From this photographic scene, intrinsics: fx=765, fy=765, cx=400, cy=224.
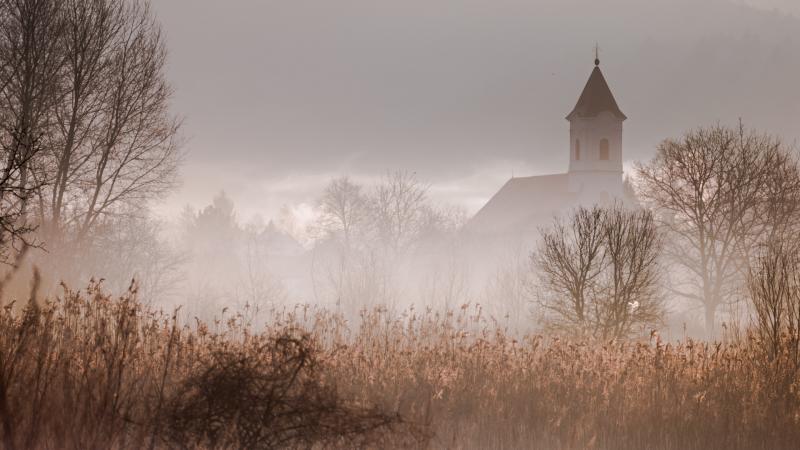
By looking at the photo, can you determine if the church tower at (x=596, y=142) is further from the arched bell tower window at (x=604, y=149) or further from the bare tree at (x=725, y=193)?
the bare tree at (x=725, y=193)

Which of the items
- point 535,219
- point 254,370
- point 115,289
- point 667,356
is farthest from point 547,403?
point 535,219

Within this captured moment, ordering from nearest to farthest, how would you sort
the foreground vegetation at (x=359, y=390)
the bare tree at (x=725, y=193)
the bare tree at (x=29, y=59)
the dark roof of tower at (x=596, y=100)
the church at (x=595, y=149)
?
1. the foreground vegetation at (x=359, y=390)
2. the bare tree at (x=29, y=59)
3. the bare tree at (x=725, y=193)
4. the church at (x=595, y=149)
5. the dark roof of tower at (x=596, y=100)

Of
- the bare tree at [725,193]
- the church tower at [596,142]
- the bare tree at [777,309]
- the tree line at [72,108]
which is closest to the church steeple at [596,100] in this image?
the church tower at [596,142]

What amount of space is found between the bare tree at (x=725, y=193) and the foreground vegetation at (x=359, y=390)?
81.7 feet

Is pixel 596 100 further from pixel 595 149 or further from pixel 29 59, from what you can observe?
pixel 29 59

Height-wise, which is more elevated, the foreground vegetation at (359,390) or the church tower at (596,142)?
the church tower at (596,142)

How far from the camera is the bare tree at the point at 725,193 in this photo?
1316 inches

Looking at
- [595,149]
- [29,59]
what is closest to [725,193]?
[595,149]

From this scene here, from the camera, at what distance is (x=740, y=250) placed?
3475cm

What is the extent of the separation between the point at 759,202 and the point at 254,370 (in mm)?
32163

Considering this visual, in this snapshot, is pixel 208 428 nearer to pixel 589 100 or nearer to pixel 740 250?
pixel 740 250

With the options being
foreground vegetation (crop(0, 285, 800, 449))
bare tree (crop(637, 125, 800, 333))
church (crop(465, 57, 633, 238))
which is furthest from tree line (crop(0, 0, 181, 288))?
church (crop(465, 57, 633, 238))

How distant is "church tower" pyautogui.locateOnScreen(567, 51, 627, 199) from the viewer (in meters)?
58.6

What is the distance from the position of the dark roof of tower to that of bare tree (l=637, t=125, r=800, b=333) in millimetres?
21889
